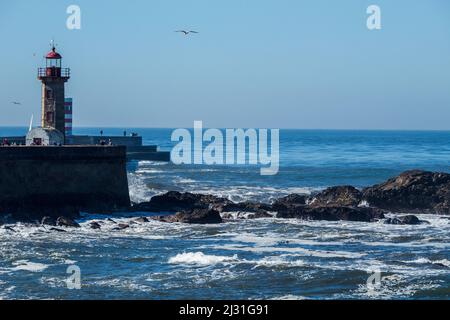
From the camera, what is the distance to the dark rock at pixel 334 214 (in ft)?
128

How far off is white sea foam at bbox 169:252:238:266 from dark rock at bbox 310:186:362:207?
1513cm

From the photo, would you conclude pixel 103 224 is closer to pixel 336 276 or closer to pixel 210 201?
pixel 210 201

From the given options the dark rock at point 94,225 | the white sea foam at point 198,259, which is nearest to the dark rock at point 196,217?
the dark rock at point 94,225

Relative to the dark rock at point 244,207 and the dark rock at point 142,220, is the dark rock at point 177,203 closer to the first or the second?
the dark rock at point 244,207

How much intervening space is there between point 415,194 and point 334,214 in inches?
230

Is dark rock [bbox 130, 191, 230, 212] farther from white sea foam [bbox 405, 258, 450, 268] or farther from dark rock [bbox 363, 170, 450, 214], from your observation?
white sea foam [bbox 405, 258, 450, 268]

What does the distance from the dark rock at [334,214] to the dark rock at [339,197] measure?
3.87 metres

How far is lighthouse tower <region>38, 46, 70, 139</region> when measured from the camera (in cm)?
4456

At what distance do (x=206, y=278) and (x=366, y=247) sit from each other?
7238 millimetres

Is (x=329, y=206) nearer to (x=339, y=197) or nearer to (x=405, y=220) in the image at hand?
(x=405, y=220)

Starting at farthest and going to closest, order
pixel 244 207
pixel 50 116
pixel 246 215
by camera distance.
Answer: pixel 50 116 → pixel 244 207 → pixel 246 215

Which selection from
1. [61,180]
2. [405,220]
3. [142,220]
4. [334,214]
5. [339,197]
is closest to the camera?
[142,220]

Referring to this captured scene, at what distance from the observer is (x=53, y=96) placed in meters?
44.6

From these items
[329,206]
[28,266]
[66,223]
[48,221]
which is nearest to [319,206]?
[329,206]
